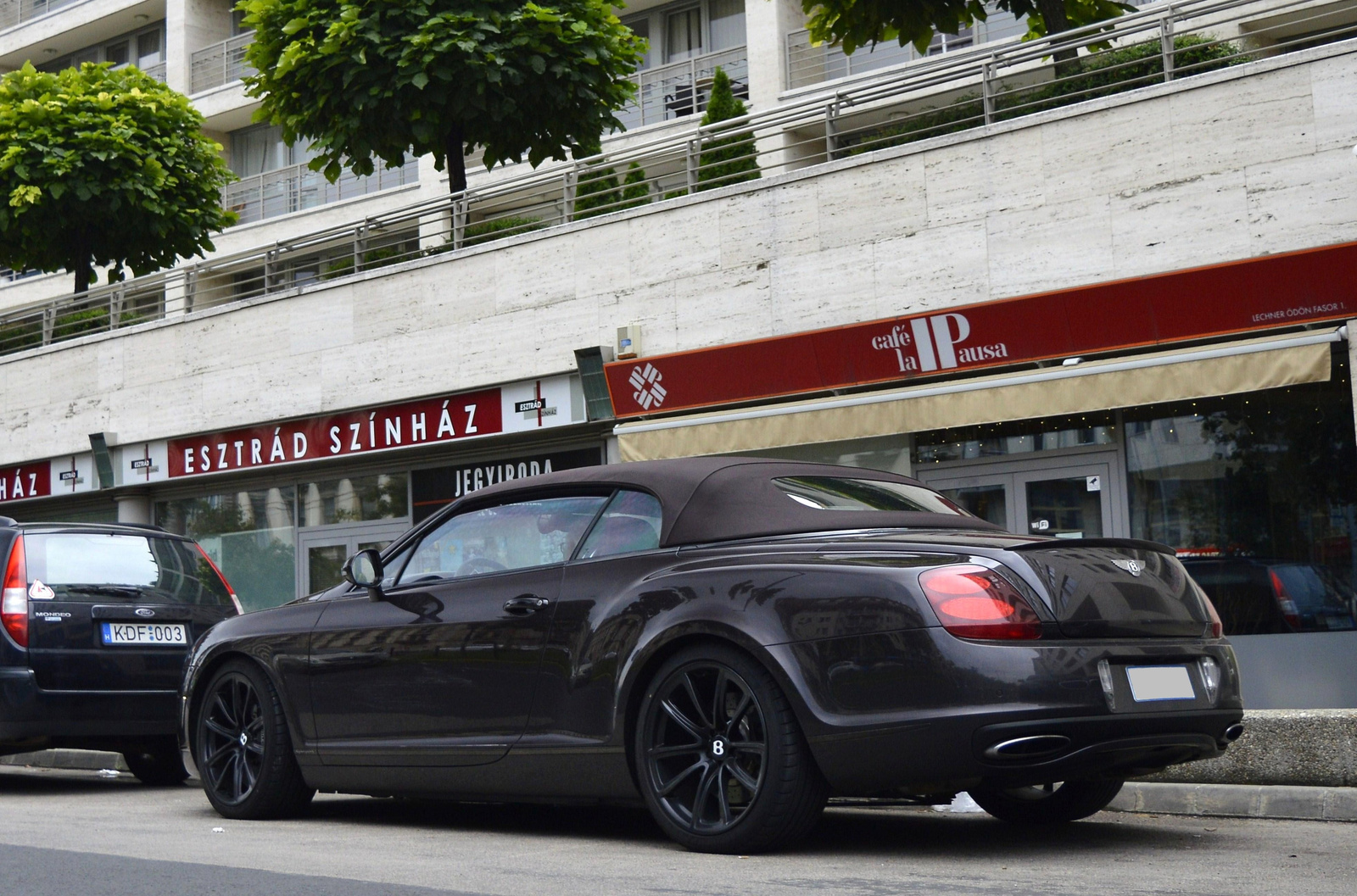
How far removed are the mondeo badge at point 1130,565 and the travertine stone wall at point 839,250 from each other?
283 inches

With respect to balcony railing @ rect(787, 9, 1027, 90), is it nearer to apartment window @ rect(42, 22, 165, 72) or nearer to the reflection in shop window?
the reflection in shop window

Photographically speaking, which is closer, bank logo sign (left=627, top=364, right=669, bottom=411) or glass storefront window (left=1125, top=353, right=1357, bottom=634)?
glass storefront window (left=1125, top=353, right=1357, bottom=634)

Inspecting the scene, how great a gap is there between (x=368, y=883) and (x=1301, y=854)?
3041mm

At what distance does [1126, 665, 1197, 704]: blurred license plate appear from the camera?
4.94 metres

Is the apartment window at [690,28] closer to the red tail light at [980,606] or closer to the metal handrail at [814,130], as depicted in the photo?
the metal handrail at [814,130]

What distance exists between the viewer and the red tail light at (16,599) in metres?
8.88

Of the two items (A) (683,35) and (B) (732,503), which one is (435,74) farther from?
(B) (732,503)

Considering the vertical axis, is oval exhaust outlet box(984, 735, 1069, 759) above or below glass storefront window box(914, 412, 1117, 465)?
below

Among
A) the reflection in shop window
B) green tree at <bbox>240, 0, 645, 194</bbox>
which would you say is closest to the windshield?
green tree at <bbox>240, 0, 645, 194</bbox>

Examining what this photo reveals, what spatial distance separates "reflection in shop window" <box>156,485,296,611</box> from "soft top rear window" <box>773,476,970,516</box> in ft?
46.7

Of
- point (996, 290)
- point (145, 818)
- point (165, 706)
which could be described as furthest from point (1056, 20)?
point (145, 818)

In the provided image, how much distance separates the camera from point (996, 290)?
43.0ft

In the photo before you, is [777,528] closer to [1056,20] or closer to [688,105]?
[1056,20]

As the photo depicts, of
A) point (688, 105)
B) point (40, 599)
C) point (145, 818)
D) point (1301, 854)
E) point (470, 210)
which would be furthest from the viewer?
point (688, 105)
